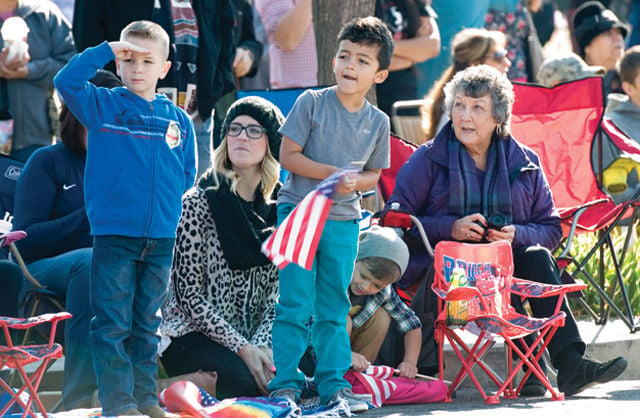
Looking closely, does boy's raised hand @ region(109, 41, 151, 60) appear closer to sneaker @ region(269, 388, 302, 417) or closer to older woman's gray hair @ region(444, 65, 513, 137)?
sneaker @ region(269, 388, 302, 417)

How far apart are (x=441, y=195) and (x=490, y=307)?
0.85 metres

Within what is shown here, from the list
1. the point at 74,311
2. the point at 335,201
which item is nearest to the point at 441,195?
the point at 335,201

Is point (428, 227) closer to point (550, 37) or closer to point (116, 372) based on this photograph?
point (116, 372)

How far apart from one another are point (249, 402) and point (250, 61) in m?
3.69

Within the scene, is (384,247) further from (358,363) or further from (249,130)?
(249,130)

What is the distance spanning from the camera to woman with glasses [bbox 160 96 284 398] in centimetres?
590

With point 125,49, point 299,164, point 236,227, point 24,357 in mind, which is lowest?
point 24,357

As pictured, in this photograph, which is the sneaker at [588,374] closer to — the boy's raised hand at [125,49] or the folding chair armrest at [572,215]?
the folding chair armrest at [572,215]

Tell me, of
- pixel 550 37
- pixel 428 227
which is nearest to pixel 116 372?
pixel 428 227

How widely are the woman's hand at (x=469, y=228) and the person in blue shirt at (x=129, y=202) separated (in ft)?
5.57

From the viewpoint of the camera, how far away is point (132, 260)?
5074 millimetres

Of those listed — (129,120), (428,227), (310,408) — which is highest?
(129,120)

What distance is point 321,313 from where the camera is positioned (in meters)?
5.55

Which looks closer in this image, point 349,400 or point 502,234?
point 349,400
